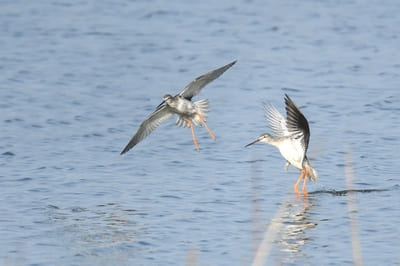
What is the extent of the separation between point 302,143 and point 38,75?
7354mm

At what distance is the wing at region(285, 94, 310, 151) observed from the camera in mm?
10685

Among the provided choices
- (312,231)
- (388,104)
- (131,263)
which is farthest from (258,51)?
(131,263)

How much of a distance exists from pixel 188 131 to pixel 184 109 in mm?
2616

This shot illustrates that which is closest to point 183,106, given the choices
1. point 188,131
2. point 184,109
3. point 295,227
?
point 184,109

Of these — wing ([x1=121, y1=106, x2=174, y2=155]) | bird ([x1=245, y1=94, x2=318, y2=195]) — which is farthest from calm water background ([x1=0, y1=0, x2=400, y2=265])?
wing ([x1=121, y1=106, x2=174, y2=155])

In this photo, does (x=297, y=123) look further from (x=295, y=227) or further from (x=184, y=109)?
(x=184, y=109)

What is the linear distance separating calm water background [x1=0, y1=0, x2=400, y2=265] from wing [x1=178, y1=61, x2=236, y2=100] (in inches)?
40.5

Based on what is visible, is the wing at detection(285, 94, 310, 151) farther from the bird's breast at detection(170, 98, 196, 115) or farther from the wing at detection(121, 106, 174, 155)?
the wing at detection(121, 106, 174, 155)

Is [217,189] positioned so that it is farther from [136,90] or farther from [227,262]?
[136,90]

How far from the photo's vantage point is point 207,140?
14.2 metres

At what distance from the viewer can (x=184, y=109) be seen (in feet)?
40.1

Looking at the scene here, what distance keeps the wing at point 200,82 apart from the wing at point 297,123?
105 cm

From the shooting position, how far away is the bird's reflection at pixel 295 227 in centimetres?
913

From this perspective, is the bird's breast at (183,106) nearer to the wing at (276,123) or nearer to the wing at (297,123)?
the wing at (276,123)
